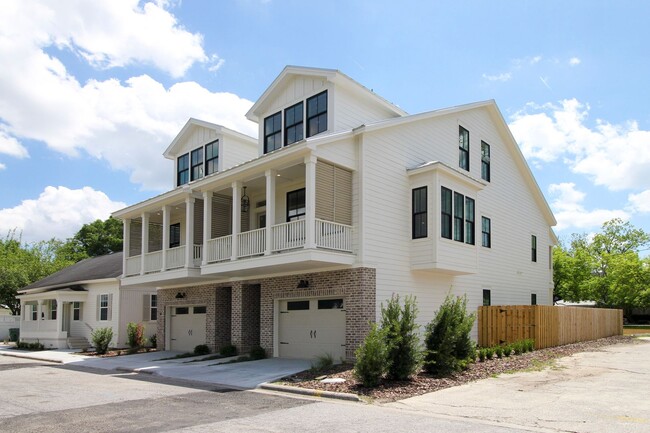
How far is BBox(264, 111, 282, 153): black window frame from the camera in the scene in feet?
72.5

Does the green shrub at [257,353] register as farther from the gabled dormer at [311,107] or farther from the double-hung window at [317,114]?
the double-hung window at [317,114]

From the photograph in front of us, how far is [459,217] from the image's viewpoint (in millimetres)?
20328

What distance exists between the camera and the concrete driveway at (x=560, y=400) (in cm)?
1015

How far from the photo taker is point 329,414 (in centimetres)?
1098

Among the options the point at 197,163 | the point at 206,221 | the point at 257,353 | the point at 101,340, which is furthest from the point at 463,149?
the point at 101,340

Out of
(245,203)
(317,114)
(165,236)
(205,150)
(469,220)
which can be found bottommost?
(165,236)

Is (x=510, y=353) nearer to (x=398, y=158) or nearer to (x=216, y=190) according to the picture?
(x=398, y=158)

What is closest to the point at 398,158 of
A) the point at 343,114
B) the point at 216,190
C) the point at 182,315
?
the point at 343,114

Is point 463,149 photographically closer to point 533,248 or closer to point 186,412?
point 533,248

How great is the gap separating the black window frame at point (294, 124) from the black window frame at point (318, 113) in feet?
1.18

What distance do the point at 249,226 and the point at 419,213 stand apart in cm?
732

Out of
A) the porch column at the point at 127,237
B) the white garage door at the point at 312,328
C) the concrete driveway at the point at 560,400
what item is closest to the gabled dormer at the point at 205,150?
the porch column at the point at 127,237

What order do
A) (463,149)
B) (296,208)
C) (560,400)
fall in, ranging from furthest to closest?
1. (463,149)
2. (296,208)
3. (560,400)

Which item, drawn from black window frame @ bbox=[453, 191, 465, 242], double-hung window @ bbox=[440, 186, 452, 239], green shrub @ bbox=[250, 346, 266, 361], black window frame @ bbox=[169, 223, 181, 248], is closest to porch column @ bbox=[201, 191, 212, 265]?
green shrub @ bbox=[250, 346, 266, 361]
